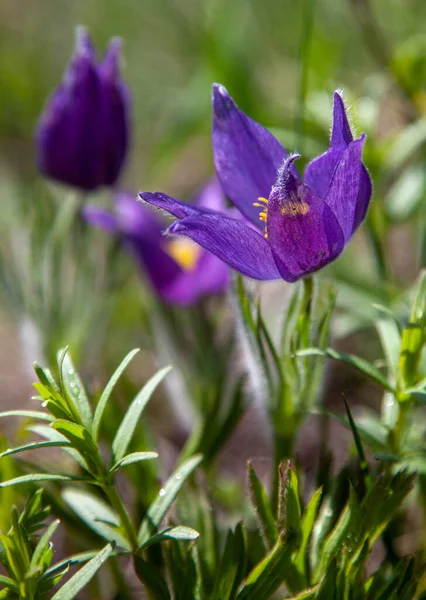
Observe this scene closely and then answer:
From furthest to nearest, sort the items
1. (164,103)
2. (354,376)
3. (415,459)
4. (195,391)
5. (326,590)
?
1. (164,103)
2. (354,376)
3. (195,391)
4. (415,459)
5. (326,590)

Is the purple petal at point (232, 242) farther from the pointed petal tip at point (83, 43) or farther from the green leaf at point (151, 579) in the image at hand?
the pointed petal tip at point (83, 43)

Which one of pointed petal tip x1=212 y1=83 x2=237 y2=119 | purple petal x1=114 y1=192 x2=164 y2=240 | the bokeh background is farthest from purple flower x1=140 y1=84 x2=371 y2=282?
purple petal x1=114 y1=192 x2=164 y2=240

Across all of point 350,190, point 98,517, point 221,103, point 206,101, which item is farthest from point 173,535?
point 206,101

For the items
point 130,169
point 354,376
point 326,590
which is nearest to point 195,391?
point 354,376

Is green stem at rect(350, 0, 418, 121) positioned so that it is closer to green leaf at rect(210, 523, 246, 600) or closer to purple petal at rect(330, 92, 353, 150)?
purple petal at rect(330, 92, 353, 150)

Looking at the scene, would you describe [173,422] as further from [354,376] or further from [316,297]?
[316,297]

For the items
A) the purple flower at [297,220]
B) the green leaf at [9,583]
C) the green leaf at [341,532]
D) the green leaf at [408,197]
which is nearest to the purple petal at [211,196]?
the green leaf at [408,197]
